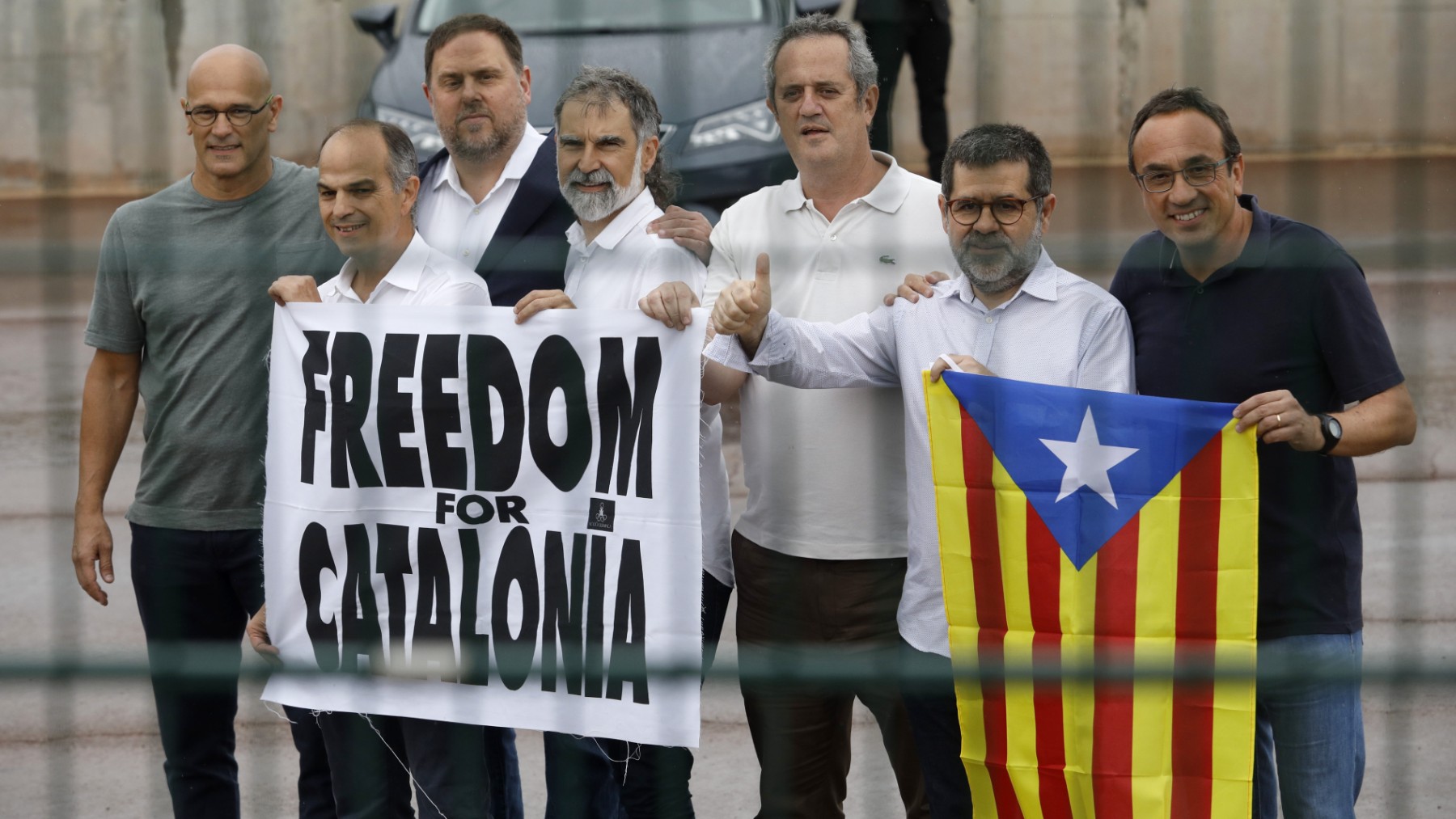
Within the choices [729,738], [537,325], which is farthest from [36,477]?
[537,325]

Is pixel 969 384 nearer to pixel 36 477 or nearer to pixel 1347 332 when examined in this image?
pixel 1347 332

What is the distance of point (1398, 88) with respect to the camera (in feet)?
5.97

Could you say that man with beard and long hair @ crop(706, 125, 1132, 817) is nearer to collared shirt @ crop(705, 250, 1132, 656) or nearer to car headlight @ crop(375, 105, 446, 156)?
collared shirt @ crop(705, 250, 1132, 656)

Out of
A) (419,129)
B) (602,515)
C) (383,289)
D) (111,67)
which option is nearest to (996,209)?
(602,515)

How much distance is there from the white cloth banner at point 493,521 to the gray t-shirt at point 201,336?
34 cm

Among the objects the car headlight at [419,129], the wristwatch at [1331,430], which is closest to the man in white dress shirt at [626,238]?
the car headlight at [419,129]

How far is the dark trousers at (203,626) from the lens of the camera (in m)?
2.80

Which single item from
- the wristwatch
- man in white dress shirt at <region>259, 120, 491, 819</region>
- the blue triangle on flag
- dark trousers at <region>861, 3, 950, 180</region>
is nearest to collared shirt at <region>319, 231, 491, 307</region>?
man in white dress shirt at <region>259, 120, 491, 819</region>

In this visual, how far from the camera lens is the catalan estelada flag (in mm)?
2160

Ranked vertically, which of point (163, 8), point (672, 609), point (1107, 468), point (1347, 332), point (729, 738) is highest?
point (163, 8)

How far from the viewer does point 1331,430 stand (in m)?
2.11

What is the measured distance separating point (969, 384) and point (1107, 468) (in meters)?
0.23

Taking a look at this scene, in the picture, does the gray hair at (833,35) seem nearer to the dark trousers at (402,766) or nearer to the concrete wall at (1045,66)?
the concrete wall at (1045,66)

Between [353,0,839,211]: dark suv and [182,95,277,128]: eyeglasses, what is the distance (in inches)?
7.8
